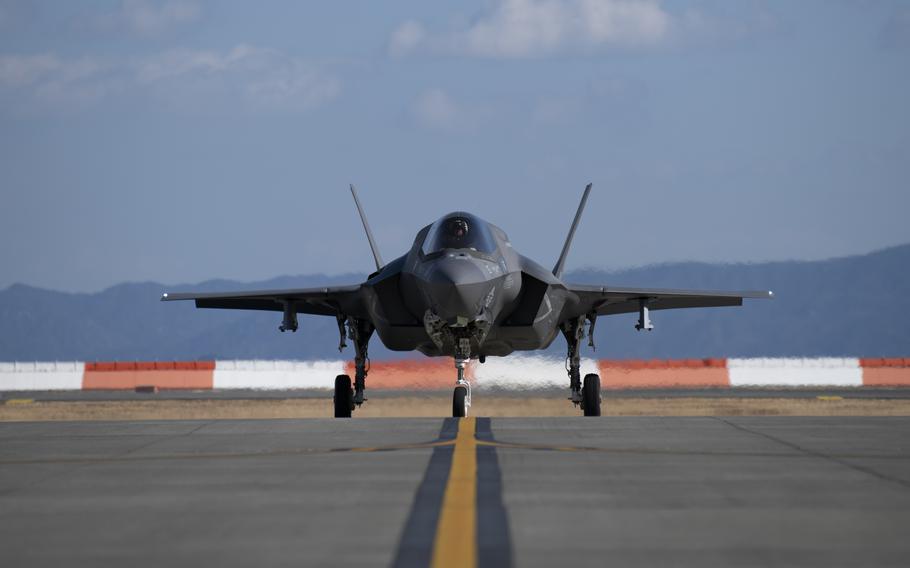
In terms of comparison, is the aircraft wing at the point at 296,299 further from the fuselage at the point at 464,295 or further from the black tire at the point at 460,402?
the black tire at the point at 460,402

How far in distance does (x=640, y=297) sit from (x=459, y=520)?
17.2m

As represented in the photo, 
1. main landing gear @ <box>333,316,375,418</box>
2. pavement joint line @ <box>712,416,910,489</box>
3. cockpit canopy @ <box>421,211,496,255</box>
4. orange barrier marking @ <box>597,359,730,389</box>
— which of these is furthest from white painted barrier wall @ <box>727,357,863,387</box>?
pavement joint line @ <box>712,416,910,489</box>

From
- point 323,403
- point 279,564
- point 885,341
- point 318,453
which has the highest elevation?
point 885,341

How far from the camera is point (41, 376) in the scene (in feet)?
143

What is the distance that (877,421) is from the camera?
16172 mm

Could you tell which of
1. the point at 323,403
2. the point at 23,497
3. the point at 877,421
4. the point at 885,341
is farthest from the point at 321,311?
→ the point at 885,341

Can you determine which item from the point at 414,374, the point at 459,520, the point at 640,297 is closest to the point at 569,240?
the point at 640,297

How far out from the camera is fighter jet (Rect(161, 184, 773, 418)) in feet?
64.7

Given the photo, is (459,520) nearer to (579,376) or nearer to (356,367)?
(579,376)

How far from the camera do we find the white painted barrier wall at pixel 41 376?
43.7 metres

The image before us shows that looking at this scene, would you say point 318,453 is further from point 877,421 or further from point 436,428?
point 877,421

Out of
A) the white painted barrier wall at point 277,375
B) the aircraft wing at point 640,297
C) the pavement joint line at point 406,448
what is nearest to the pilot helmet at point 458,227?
the aircraft wing at point 640,297

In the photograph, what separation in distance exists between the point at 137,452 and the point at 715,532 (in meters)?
6.57

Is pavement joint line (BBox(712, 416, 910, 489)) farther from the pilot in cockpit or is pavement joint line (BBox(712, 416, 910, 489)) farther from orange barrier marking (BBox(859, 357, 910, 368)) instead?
orange barrier marking (BBox(859, 357, 910, 368))
